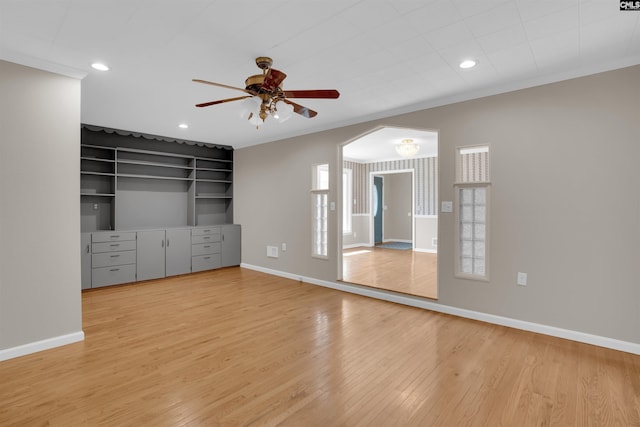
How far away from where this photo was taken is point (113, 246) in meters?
5.01

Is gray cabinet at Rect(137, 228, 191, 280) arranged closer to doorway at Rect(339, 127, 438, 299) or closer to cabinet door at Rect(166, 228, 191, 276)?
cabinet door at Rect(166, 228, 191, 276)

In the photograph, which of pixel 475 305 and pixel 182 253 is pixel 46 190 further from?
pixel 475 305

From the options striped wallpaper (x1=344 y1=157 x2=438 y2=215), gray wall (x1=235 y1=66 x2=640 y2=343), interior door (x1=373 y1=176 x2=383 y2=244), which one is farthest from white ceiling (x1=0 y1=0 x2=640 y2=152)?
interior door (x1=373 y1=176 x2=383 y2=244)

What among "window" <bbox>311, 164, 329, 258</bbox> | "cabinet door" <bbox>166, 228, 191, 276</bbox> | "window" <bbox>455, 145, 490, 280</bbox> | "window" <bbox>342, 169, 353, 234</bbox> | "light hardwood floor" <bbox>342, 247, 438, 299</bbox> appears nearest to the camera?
"window" <bbox>455, 145, 490, 280</bbox>

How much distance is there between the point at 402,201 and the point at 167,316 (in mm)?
8240

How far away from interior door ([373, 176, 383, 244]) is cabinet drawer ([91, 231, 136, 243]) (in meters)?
6.55

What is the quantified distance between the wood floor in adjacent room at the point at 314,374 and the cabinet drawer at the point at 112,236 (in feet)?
5.01

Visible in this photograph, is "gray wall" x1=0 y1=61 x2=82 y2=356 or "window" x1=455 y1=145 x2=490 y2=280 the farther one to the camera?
"window" x1=455 y1=145 x2=490 y2=280

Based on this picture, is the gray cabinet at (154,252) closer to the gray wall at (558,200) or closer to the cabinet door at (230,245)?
the cabinet door at (230,245)

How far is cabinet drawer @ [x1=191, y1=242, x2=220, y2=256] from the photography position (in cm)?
598

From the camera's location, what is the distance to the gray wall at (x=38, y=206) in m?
2.66

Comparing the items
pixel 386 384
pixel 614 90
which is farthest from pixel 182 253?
pixel 614 90

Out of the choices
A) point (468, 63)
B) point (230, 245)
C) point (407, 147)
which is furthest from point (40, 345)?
point (407, 147)

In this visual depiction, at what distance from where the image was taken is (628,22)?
2.21 metres
